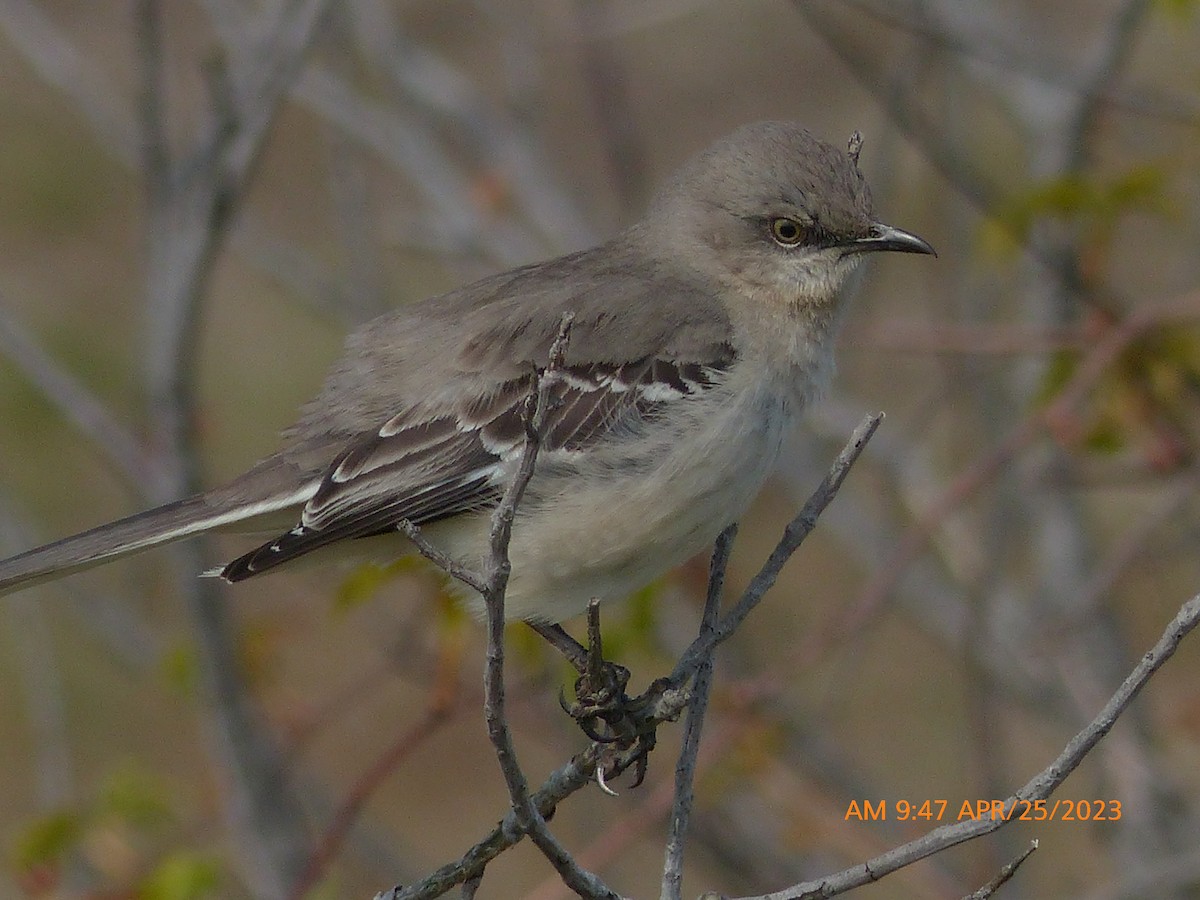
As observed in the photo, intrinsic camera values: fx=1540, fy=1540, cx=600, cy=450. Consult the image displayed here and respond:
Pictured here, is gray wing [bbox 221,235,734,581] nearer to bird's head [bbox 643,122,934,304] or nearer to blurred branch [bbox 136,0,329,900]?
bird's head [bbox 643,122,934,304]

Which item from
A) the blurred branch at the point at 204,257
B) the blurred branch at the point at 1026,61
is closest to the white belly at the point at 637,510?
the blurred branch at the point at 204,257

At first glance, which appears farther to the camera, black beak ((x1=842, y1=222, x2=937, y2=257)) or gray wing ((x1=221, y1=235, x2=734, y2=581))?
black beak ((x1=842, y1=222, x2=937, y2=257))

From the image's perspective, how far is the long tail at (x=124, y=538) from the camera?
4207mm

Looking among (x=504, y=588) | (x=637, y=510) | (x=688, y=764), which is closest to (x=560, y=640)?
(x=637, y=510)

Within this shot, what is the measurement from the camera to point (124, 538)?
168 inches

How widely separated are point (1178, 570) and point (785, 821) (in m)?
2.67

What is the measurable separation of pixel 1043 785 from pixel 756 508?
5.81 m

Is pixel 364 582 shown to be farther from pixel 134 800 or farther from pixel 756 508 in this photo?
pixel 756 508

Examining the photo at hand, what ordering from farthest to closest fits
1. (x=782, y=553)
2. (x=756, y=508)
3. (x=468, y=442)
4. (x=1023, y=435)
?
(x=756, y=508)
(x=1023, y=435)
(x=468, y=442)
(x=782, y=553)

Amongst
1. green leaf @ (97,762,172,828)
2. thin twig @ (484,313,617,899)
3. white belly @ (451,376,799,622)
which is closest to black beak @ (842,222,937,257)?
white belly @ (451,376,799,622)

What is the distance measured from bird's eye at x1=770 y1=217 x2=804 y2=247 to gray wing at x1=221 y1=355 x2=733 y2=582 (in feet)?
1.61

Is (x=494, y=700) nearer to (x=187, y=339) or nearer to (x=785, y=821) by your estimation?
(x=187, y=339)

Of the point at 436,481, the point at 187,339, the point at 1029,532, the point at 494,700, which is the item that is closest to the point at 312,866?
the point at 436,481

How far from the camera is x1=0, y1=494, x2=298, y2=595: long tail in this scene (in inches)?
166
